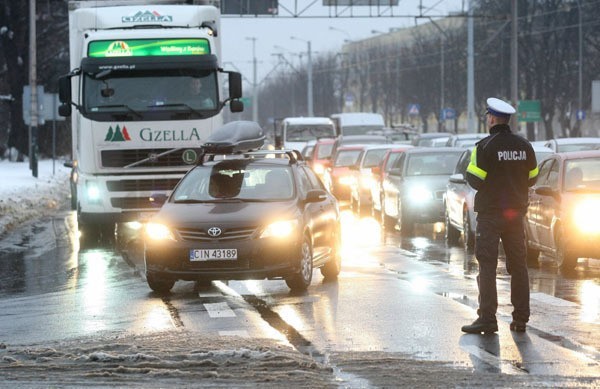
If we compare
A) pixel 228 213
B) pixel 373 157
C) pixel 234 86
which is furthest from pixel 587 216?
pixel 373 157

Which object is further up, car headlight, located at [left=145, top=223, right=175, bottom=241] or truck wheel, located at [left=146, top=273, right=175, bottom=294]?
car headlight, located at [left=145, top=223, right=175, bottom=241]

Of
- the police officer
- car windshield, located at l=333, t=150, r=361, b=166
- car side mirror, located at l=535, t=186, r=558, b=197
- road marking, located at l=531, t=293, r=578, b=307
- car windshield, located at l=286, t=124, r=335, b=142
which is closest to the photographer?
the police officer

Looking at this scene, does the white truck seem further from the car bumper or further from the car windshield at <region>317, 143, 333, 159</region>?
the car windshield at <region>317, 143, 333, 159</region>

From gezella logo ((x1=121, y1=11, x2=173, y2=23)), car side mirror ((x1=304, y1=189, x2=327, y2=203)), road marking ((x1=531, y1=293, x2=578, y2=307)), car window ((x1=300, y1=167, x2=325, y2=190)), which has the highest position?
gezella logo ((x1=121, y1=11, x2=173, y2=23))

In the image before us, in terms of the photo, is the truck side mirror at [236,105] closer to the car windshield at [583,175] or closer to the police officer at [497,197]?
the car windshield at [583,175]

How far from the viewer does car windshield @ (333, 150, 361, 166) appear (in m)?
39.7

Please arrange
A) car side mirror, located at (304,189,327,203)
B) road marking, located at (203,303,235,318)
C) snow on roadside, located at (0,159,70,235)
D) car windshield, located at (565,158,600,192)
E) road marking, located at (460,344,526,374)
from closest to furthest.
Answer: road marking, located at (460,344,526,374) < road marking, located at (203,303,235,318) < car side mirror, located at (304,189,327,203) < car windshield, located at (565,158,600,192) < snow on roadside, located at (0,159,70,235)

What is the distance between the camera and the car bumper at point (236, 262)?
48.0 feet

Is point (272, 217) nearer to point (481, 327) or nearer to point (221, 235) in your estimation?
point (221, 235)

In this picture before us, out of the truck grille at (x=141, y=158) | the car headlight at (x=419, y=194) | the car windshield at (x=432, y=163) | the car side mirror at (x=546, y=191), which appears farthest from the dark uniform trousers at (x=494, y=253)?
the car windshield at (x=432, y=163)

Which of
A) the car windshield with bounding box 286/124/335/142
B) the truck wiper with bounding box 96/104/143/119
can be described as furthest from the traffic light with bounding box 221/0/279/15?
the truck wiper with bounding box 96/104/143/119

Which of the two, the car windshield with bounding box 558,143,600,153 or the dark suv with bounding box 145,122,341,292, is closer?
the dark suv with bounding box 145,122,341,292

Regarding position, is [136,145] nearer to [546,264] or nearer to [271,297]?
[546,264]

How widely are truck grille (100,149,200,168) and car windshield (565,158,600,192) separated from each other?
7095 millimetres
